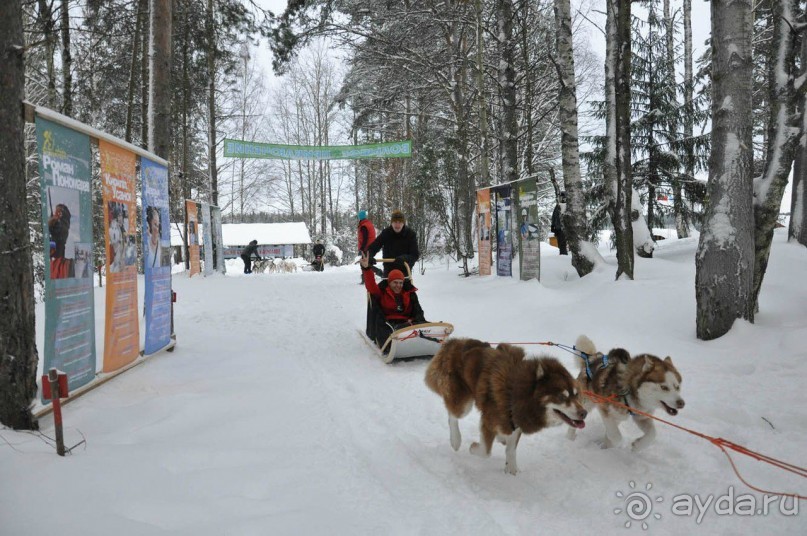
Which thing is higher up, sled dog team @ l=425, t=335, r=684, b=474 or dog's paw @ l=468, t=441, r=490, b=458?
sled dog team @ l=425, t=335, r=684, b=474

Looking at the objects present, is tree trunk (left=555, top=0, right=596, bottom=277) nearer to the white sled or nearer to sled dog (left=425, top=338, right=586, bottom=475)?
the white sled

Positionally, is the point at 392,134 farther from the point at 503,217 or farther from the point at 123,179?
the point at 123,179

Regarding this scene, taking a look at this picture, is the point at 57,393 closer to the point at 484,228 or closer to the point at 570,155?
the point at 570,155

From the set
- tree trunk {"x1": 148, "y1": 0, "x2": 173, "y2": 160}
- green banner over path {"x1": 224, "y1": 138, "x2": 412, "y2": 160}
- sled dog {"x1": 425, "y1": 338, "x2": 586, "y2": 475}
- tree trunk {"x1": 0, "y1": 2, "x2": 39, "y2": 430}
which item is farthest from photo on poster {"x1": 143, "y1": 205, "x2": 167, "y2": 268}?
green banner over path {"x1": 224, "y1": 138, "x2": 412, "y2": 160}

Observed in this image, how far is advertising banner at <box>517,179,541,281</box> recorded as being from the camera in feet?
31.7

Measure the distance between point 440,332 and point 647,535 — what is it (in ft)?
11.5

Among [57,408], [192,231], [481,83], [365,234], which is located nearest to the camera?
[57,408]

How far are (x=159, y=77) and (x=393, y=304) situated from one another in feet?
17.2

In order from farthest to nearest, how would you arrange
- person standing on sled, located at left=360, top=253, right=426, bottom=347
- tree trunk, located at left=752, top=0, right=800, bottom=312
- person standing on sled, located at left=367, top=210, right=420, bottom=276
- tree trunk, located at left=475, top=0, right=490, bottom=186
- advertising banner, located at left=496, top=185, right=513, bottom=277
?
tree trunk, located at left=475, top=0, right=490, bottom=186 < advertising banner, located at left=496, top=185, right=513, bottom=277 < person standing on sled, located at left=367, top=210, right=420, bottom=276 < person standing on sled, located at left=360, top=253, right=426, bottom=347 < tree trunk, located at left=752, top=0, right=800, bottom=312

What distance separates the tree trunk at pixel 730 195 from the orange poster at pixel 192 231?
15153 mm

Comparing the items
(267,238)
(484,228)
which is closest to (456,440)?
(484,228)

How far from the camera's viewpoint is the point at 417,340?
235 inches
